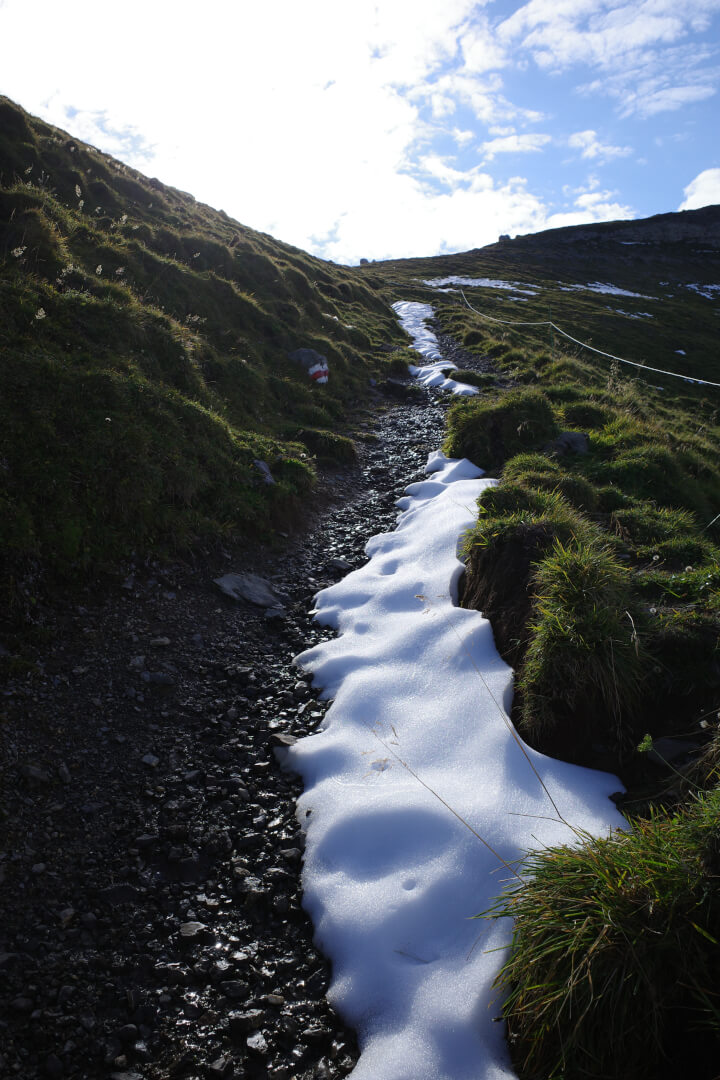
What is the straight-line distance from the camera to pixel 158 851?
431cm

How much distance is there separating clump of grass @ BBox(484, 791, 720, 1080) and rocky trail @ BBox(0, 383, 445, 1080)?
132cm

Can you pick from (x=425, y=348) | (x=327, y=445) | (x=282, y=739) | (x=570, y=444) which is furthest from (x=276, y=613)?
(x=425, y=348)

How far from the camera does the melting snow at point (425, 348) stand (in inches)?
727

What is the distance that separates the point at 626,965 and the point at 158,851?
131 inches

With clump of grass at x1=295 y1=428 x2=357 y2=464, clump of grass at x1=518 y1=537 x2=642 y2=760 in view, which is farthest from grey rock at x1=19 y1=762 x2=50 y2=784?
clump of grass at x1=295 y1=428 x2=357 y2=464

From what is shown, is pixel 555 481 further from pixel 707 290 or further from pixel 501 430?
pixel 707 290

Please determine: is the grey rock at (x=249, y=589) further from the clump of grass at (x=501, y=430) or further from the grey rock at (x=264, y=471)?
the clump of grass at (x=501, y=430)

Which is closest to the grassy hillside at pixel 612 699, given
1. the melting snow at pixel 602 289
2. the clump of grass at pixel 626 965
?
the clump of grass at pixel 626 965

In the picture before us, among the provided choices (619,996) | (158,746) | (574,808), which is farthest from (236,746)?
(619,996)

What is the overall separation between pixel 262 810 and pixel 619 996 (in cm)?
301

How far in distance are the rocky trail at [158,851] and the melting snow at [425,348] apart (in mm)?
13244

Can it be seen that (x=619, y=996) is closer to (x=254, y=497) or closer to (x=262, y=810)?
(x=262, y=810)

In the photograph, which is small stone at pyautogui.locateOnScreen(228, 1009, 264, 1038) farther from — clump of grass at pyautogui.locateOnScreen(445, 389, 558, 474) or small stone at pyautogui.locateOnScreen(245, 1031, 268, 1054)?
clump of grass at pyautogui.locateOnScreen(445, 389, 558, 474)

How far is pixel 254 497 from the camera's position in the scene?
905cm
